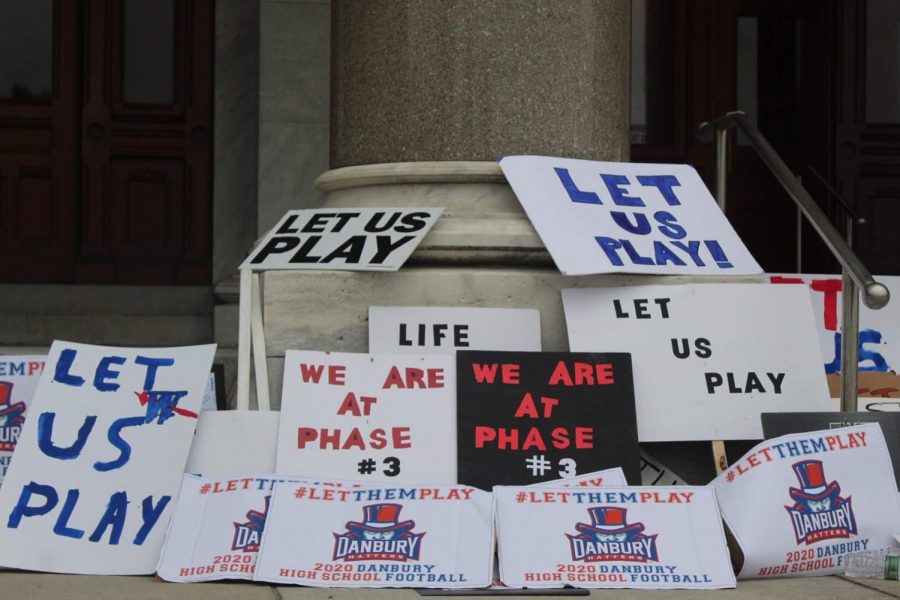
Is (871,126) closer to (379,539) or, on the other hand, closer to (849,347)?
(849,347)

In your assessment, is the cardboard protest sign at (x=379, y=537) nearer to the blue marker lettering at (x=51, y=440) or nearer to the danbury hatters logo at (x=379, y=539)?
Result: the danbury hatters logo at (x=379, y=539)

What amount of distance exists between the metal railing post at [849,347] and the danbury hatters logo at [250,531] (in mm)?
2406

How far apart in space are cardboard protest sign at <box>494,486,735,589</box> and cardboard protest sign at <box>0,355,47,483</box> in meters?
2.17

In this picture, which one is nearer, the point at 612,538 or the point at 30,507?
the point at 612,538

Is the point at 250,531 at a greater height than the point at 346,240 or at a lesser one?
lesser

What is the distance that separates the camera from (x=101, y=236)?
1018cm

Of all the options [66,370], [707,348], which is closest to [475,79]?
[707,348]

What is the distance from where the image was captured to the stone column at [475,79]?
6004mm

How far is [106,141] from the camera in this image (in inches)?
403

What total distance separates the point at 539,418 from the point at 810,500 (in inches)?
38.4

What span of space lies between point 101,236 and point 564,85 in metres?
5.00

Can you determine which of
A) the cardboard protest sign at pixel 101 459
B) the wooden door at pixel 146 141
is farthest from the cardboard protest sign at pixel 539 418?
the wooden door at pixel 146 141

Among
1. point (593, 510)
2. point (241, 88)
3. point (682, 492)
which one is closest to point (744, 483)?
point (682, 492)

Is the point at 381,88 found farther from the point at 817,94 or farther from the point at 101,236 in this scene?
the point at 817,94
